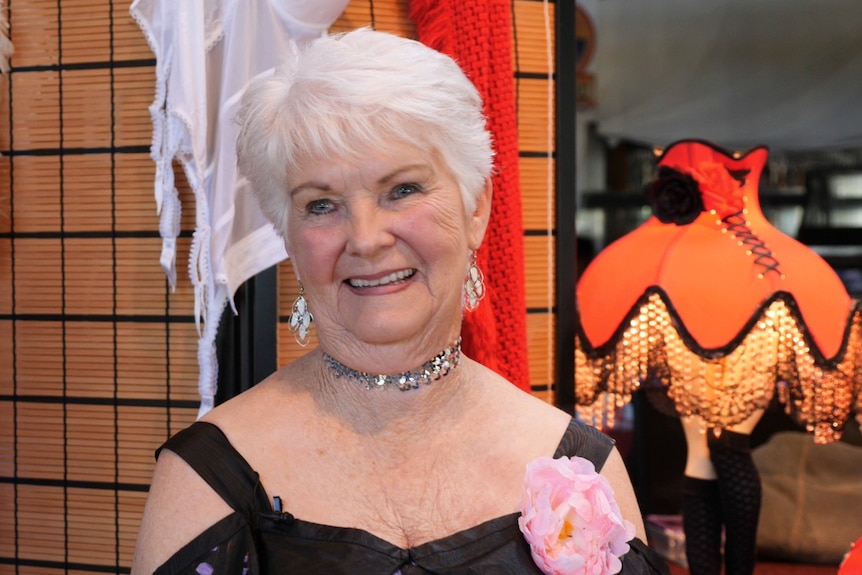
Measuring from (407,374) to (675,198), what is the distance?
1306mm

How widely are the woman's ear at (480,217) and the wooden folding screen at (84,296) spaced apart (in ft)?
2.28

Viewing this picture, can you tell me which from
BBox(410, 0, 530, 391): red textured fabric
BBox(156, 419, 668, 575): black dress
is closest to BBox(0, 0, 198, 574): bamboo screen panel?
BBox(410, 0, 530, 391): red textured fabric

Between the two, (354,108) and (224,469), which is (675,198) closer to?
(354,108)

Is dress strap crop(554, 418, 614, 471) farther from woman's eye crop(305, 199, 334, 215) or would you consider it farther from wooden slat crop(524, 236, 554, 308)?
wooden slat crop(524, 236, 554, 308)

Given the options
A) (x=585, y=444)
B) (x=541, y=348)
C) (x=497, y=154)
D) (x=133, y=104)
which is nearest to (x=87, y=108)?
(x=133, y=104)

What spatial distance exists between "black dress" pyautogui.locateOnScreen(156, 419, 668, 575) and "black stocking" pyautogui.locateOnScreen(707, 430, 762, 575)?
1.27 meters

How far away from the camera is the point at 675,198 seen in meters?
2.68

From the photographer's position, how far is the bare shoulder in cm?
148

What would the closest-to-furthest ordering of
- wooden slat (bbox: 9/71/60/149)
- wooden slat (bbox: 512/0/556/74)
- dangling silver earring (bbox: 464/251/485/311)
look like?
dangling silver earring (bbox: 464/251/485/311) < wooden slat (bbox: 9/71/60/149) < wooden slat (bbox: 512/0/556/74)

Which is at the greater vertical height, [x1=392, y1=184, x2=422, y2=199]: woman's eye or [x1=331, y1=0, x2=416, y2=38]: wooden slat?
[x1=331, y1=0, x2=416, y2=38]: wooden slat

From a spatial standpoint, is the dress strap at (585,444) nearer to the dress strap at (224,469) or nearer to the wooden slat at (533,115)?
the dress strap at (224,469)

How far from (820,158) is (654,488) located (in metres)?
3.95

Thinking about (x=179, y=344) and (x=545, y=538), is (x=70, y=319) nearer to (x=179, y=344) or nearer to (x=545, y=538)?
(x=179, y=344)

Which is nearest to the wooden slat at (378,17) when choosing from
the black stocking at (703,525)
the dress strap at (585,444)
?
the dress strap at (585,444)
